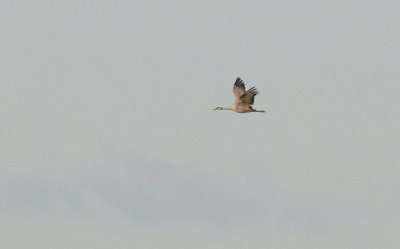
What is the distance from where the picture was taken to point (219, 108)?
107875 mm

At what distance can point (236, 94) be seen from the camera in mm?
103500

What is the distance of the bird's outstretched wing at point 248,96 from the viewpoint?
3935 inches

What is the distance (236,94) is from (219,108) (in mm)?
4807

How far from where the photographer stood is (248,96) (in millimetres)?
100875

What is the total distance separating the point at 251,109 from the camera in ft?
336

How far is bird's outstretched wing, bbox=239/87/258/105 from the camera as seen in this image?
99.9m

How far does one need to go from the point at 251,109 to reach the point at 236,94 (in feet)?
7.41

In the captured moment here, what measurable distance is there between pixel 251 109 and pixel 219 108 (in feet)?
20.2
